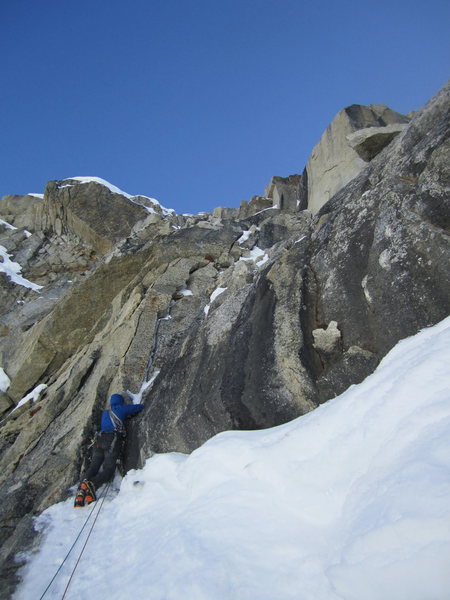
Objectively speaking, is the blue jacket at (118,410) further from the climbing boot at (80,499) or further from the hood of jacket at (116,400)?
the climbing boot at (80,499)

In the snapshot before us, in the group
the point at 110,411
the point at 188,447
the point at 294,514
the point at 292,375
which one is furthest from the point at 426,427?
the point at 110,411

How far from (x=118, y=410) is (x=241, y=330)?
11.7ft

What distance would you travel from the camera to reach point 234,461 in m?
5.26

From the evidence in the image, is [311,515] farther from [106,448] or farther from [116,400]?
[116,400]

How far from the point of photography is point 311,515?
3760mm

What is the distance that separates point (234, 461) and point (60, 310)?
473 inches

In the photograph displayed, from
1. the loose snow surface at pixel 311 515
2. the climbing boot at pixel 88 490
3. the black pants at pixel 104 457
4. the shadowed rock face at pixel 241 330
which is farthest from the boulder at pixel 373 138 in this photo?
the climbing boot at pixel 88 490

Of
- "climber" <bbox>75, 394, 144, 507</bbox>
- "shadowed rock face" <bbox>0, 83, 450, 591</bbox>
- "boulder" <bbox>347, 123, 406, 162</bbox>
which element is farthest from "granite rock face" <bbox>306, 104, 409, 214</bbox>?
"climber" <bbox>75, 394, 144, 507</bbox>

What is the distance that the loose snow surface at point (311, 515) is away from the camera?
270 centimetres

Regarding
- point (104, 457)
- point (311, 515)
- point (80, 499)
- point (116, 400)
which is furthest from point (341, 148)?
point (311, 515)

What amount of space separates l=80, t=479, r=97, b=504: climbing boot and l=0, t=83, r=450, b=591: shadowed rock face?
87 cm

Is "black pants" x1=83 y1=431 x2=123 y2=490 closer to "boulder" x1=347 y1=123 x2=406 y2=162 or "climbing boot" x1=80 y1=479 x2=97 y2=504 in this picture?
"climbing boot" x1=80 y1=479 x2=97 y2=504

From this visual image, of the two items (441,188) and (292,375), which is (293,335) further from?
(441,188)

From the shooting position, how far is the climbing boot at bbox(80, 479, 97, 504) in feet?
24.6
